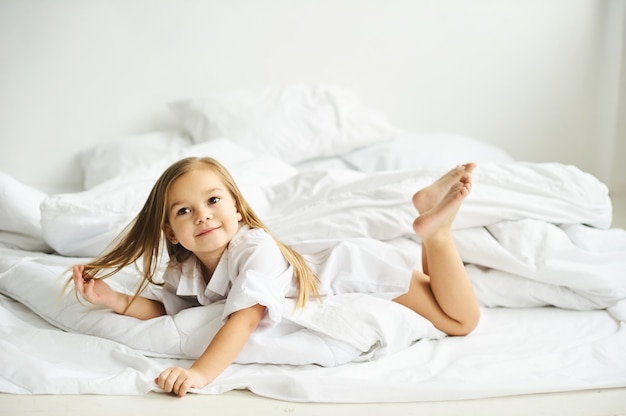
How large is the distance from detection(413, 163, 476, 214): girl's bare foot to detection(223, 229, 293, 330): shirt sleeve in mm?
354

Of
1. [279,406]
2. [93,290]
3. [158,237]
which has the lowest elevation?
[279,406]

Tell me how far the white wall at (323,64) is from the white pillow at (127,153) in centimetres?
24

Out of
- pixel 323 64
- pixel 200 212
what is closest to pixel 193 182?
pixel 200 212

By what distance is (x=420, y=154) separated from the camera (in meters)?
2.53

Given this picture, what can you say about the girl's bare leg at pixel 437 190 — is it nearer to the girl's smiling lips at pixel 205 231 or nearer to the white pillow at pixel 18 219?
the girl's smiling lips at pixel 205 231

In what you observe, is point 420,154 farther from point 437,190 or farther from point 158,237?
point 158,237

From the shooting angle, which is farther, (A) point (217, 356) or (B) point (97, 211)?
(B) point (97, 211)

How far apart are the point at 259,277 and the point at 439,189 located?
0.47 m

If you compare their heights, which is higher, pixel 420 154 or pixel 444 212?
pixel 444 212

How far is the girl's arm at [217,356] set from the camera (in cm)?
120

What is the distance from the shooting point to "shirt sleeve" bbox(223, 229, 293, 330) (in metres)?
1.27

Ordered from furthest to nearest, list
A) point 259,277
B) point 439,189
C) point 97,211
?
point 97,211 < point 439,189 < point 259,277

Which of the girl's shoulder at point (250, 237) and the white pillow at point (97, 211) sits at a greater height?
the girl's shoulder at point (250, 237)

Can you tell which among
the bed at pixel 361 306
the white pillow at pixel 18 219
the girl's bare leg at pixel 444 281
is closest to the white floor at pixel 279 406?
the bed at pixel 361 306
